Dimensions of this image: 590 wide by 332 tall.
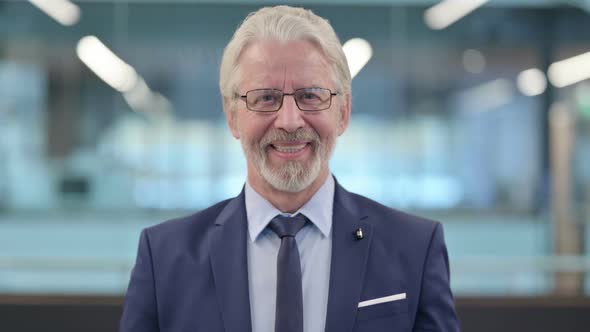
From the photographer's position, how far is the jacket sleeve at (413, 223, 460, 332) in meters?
1.44

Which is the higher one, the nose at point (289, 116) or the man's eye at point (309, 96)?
the man's eye at point (309, 96)

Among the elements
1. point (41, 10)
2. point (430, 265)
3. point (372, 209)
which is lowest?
point (430, 265)

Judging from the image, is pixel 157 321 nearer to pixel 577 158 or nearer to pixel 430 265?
pixel 430 265

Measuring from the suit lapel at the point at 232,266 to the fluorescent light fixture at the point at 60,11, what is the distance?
4.10 metres

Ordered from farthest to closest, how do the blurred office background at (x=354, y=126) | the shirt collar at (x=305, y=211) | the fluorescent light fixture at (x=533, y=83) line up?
the fluorescent light fixture at (x=533, y=83), the blurred office background at (x=354, y=126), the shirt collar at (x=305, y=211)

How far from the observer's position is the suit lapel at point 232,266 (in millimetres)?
1410

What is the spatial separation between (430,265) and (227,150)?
3.83 m

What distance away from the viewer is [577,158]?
526 cm

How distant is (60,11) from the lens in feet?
17.1

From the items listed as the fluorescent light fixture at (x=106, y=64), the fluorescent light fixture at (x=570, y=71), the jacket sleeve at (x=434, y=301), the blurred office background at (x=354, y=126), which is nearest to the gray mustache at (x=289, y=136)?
the jacket sleeve at (x=434, y=301)

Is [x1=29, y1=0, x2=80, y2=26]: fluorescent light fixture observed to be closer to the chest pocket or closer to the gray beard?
the gray beard

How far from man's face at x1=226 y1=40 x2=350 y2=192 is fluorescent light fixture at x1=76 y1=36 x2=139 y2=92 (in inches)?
157

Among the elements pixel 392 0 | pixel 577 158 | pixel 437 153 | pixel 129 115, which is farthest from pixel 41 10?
pixel 577 158

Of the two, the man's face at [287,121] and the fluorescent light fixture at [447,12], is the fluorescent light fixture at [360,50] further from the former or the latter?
the man's face at [287,121]
